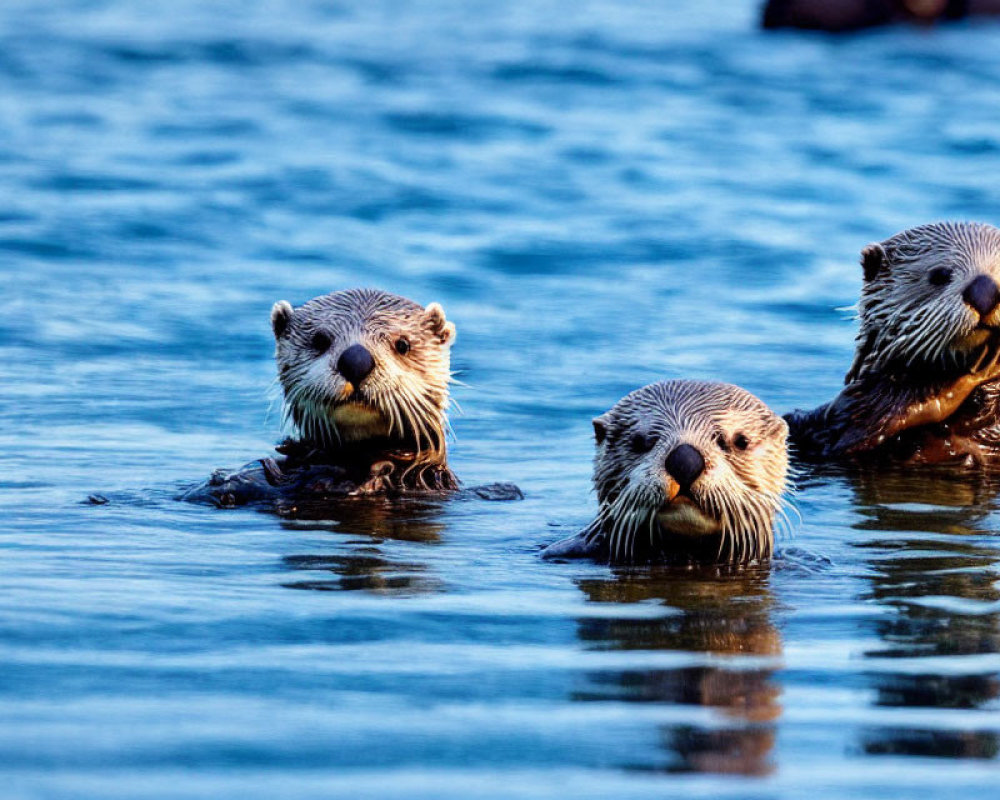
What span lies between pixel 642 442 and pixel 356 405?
6.22 ft

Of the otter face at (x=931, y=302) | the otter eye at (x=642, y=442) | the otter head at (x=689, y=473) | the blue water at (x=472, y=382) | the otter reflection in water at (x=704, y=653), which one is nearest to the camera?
the otter reflection in water at (x=704, y=653)

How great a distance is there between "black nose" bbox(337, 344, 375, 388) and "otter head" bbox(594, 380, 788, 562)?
1.40 m

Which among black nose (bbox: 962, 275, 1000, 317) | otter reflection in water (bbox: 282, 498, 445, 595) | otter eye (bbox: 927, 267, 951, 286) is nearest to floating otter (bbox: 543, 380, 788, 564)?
otter reflection in water (bbox: 282, 498, 445, 595)

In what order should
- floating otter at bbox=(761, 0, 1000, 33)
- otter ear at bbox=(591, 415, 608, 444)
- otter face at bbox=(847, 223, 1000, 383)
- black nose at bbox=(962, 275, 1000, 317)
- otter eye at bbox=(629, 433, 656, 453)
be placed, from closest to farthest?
otter eye at bbox=(629, 433, 656, 453)
otter ear at bbox=(591, 415, 608, 444)
black nose at bbox=(962, 275, 1000, 317)
otter face at bbox=(847, 223, 1000, 383)
floating otter at bbox=(761, 0, 1000, 33)

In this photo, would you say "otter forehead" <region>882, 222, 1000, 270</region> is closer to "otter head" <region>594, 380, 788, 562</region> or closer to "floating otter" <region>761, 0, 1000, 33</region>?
"otter head" <region>594, 380, 788, 562</region>

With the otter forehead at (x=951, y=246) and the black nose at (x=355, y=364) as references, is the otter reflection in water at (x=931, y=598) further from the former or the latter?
the black nose at (x=355, y=364)

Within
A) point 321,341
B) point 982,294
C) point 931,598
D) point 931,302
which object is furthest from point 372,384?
point 982,294

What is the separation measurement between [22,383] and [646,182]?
9207mm

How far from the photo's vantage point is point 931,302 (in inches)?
377

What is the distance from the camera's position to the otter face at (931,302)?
9.45m

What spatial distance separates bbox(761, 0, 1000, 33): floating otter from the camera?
2664 centimetres

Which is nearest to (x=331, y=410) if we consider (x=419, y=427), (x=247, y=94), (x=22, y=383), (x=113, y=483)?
(x=419, y=427)

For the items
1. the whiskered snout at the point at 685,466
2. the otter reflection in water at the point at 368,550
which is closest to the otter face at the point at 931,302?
the otter reflection in water at the point at 368,550

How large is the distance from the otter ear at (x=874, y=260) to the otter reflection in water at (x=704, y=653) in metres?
3.11
